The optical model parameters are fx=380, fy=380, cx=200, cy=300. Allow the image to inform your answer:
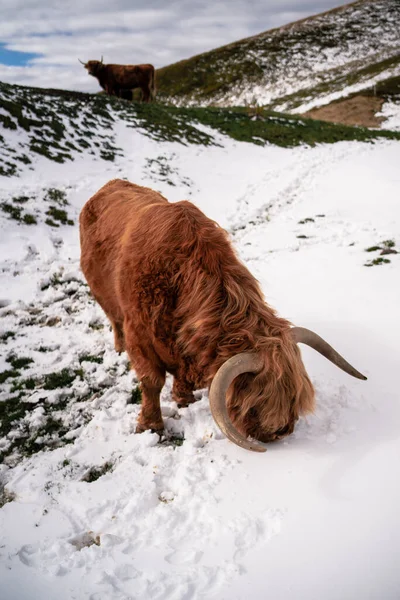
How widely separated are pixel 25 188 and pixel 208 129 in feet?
40.2

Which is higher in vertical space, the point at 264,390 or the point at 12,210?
the point at 12,210

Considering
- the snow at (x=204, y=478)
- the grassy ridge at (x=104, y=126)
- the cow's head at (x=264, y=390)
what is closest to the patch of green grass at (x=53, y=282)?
the snow at (x=204, y=478)

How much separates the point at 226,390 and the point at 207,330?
0.52 meters

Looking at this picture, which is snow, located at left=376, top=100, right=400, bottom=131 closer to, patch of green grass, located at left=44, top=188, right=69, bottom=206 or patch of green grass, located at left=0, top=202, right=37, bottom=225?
patch of green grass, located at left=44, top=188, right=69, bottom=206

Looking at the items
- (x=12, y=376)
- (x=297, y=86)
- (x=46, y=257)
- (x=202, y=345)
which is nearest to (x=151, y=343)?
(x=202, y=345)

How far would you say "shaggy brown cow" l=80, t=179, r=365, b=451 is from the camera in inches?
102

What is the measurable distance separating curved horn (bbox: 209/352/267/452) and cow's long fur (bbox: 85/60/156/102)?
2464 cm

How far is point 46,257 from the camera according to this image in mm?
7289

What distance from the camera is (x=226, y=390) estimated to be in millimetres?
2402

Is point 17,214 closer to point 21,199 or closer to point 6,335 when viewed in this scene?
point 21,199

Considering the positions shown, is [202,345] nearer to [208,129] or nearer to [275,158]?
[275,158]

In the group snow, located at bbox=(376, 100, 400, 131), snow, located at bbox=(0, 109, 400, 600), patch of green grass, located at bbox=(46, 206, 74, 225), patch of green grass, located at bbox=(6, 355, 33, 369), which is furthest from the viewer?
snow, located at bbox=(376, 100, 400, 131)

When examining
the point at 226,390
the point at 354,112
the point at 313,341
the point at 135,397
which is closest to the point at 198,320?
the point at 226,390

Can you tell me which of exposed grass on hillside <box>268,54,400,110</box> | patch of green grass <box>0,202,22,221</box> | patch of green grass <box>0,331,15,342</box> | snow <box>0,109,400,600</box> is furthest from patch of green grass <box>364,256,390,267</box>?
exposed grass on hillside <box>268,54,400,110</box>
